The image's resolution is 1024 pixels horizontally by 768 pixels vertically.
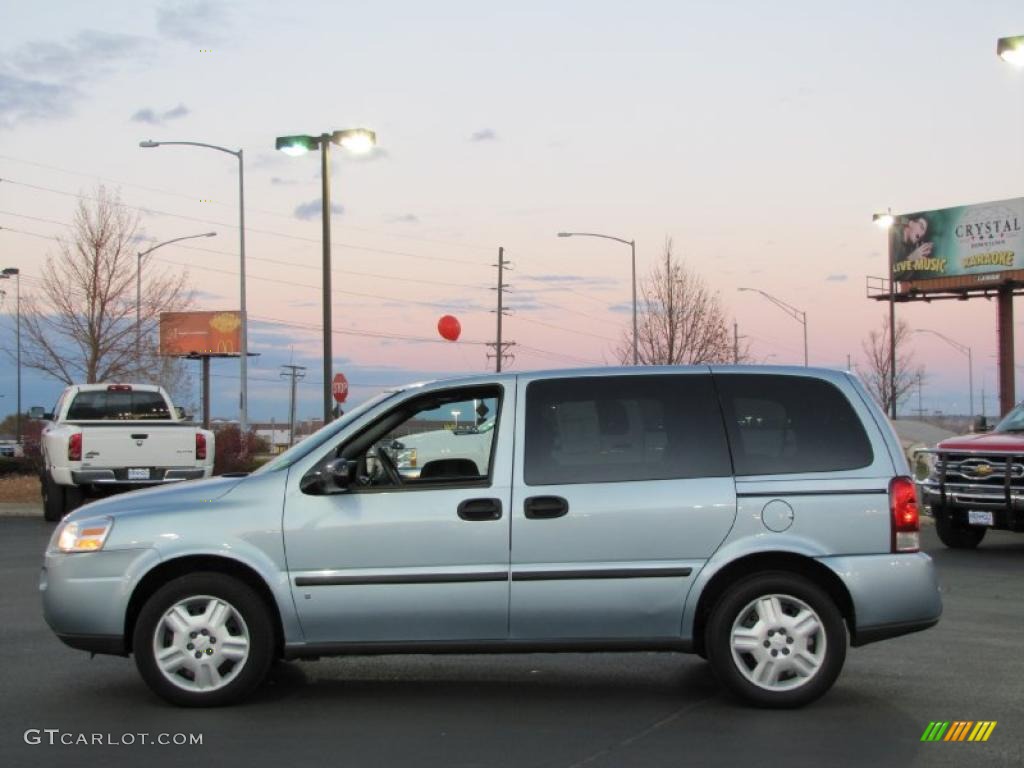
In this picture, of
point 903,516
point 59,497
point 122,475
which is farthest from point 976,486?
point 59,497

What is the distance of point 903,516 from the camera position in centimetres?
677

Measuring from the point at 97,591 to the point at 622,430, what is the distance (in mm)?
2919

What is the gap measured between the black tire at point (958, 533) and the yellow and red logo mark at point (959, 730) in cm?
942

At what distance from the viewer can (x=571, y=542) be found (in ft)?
22.0

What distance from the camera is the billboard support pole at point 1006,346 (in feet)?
202

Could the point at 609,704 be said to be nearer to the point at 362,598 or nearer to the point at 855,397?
the point at 362,598

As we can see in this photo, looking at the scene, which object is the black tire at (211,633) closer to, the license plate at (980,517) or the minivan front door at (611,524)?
the minivan front door at (611,524)

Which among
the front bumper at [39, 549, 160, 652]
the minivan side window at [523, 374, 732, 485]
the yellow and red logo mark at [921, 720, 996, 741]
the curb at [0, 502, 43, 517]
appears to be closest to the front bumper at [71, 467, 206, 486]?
the curb at [0, 502, 43, 517]

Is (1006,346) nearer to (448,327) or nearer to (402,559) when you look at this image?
(448,327)

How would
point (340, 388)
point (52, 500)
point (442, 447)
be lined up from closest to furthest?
point (442, 447)
point (52, 500)
point (340, 388)

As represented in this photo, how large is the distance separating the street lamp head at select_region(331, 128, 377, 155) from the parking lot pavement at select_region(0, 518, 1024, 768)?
1384 cm

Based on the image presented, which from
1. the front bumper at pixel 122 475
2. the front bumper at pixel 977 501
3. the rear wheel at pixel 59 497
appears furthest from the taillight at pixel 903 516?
the rear wheel at pixel 59 497

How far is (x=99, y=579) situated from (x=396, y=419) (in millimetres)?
1783

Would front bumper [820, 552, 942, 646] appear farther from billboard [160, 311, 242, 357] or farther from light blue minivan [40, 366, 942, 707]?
billboard [160, 311, 242, 357]
